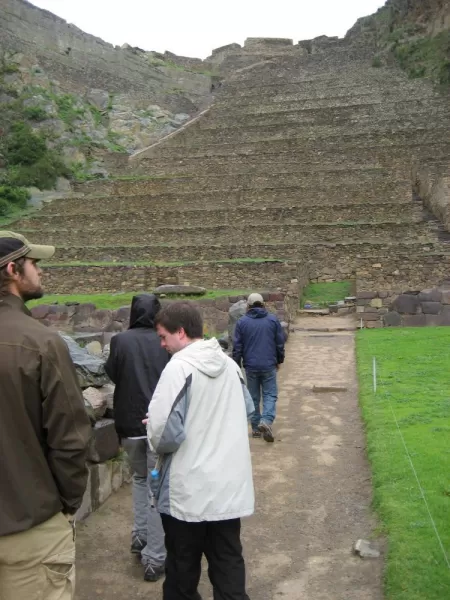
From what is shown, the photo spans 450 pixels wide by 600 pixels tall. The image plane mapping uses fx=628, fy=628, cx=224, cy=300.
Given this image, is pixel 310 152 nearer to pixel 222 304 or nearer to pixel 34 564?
pixel 222 304

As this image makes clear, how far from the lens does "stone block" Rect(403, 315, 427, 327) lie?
17.4 metres

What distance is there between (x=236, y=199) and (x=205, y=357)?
1025 inches

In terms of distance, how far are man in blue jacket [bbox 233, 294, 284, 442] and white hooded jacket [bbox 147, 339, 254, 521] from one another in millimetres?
4960

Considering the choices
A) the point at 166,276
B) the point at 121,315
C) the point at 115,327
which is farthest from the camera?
the point at 166,276

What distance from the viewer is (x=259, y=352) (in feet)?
28.7

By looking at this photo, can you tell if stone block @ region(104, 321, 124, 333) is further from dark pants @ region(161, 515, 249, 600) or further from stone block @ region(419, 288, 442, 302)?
dark pants @ region(161, 515, 249, 600)

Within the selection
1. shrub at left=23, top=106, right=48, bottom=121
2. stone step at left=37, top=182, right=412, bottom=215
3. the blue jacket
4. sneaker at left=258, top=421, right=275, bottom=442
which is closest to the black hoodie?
sneaker at left=258, top=421, right=275, bottom=442

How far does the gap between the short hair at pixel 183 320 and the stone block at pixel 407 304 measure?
14471 mm

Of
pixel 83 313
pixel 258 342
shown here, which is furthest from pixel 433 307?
pixel 258 342

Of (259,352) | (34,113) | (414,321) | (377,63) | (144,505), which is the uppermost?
(377,63)

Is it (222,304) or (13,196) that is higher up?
(13,196)

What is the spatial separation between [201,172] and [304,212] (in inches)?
355

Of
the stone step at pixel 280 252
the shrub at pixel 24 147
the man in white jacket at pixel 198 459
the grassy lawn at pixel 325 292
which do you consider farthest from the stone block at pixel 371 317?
the shrub at pixel 24 147

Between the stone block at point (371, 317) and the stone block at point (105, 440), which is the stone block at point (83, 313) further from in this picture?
the stone block at point (105, 440)
